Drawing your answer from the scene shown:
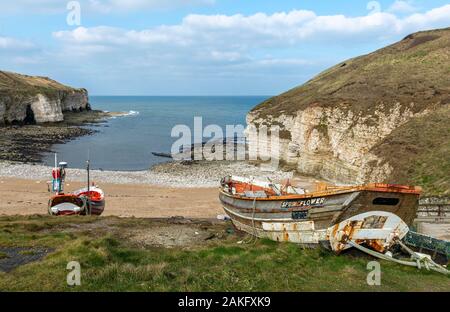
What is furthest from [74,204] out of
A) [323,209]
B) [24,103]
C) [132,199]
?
[24,103]

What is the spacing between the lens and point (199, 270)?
13.6 m

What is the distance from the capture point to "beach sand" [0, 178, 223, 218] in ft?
114

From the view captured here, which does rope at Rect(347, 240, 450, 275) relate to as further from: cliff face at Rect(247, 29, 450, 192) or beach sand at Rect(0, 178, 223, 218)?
beach sand at Rect(0, 178, 223, 218)

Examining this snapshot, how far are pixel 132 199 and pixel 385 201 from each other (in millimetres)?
28568

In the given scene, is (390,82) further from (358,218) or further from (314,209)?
(358,218)

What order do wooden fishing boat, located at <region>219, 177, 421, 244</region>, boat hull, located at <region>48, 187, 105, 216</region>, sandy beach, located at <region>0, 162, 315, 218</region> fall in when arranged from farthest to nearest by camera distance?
sandy beach, located at <region>0, 162, 315, 218</region> → boat hull, located at <region>48, 187, 105, 216</region> → wooden fishing boat, located at <region>219, 177, 421, 244</region>

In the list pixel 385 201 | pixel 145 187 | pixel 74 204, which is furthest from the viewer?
pixel 145 187

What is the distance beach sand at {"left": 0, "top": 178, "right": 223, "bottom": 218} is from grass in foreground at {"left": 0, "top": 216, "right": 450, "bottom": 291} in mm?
16208

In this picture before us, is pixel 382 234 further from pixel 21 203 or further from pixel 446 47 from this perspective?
pixel 446 47

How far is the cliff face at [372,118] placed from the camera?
128 ft

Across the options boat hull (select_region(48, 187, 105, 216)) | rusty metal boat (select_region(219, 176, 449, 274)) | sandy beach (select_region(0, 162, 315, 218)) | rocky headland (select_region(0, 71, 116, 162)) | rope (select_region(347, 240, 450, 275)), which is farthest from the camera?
rocky headland (select_region(0, 71, 116, 162))

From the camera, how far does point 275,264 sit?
14648 millimetres

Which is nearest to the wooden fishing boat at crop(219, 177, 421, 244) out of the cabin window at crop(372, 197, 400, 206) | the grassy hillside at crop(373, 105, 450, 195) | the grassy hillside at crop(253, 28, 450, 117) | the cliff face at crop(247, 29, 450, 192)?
the cabin window at crop(372, 197, 400, 206)
